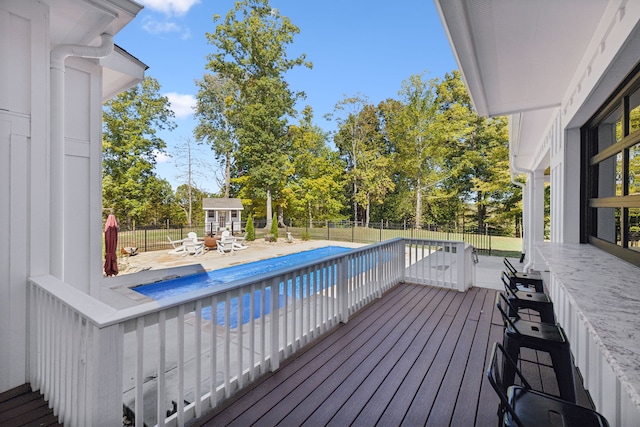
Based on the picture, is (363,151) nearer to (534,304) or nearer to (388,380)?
(534,304)

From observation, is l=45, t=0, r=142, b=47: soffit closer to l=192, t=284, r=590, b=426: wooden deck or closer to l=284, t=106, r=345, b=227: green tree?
l=192, t=284, r=590, b=426: wooden deck

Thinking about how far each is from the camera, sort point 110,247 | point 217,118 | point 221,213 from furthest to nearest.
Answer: point 217,118, point 221,213, point 110,247

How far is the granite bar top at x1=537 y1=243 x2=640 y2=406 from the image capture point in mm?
771

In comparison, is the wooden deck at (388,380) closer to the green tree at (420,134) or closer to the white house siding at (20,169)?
the white house siding at (20,169)

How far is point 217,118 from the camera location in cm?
2338

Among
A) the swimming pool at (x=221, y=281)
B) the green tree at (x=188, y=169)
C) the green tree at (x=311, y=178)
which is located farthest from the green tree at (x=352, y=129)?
the green tree at (x=188, y=169)

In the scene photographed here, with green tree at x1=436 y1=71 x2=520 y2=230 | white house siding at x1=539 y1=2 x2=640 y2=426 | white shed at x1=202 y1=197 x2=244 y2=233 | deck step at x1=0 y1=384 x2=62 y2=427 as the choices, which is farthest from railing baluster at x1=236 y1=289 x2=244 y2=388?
white shed at x1=202 y1=197 x2=244 y2=233

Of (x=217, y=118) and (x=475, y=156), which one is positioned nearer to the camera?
(x=475, y=156)

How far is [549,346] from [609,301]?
81 cm

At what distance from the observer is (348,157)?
81.7ft

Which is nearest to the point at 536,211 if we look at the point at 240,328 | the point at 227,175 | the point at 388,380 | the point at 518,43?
the point at 518,43

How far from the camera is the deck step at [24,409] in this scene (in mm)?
1856

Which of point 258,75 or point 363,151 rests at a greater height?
point 258,75

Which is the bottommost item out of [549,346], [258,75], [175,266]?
[175,266]
